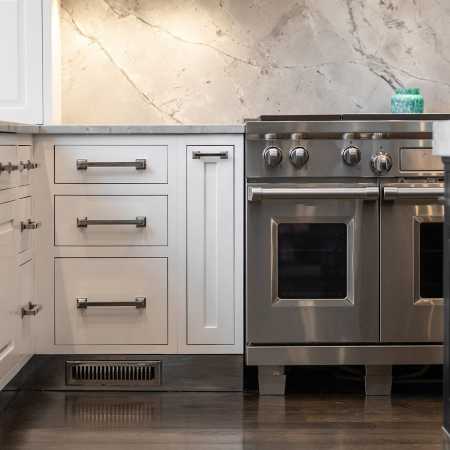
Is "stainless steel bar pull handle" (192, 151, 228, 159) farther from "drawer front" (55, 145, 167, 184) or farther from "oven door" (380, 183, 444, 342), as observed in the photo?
"oven door" (380, 183, 444, 342)

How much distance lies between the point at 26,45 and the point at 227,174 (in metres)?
0.96

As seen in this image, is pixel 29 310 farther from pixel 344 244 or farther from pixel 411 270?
pixel 411 270

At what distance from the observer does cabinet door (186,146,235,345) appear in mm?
2980

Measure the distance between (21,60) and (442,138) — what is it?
1.76 meters

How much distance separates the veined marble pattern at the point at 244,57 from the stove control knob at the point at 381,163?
0.82 meters

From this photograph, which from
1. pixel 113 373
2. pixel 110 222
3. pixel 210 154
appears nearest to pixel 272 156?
pixel 210 154

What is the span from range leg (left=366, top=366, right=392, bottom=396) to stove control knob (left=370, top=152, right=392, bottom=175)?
2.16 ft

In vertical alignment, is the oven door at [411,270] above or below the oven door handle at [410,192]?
below

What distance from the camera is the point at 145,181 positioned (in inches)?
117

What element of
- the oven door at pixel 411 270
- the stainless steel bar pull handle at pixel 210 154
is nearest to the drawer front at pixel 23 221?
the stainless steel bar pull handle at pixel 210 154

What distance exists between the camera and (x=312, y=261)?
293 centimetres

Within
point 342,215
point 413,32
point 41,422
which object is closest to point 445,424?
point 342,215

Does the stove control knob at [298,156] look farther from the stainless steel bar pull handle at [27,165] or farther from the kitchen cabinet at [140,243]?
the stainless steel bar pull handle at [27,165]

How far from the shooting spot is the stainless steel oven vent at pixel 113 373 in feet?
9.90
